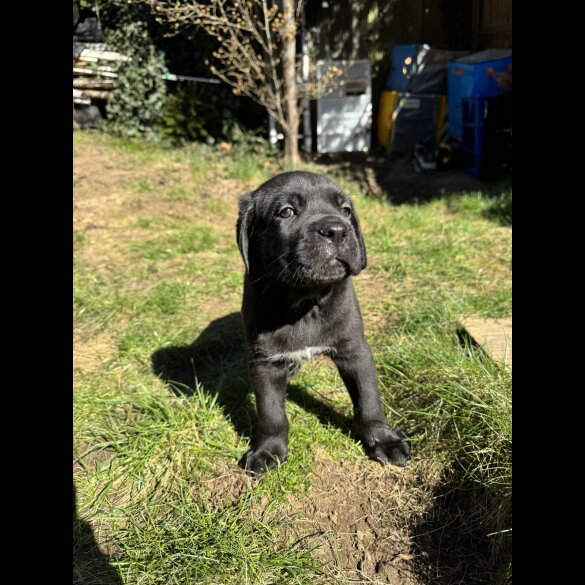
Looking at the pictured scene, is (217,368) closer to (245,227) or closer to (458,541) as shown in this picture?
(245,227)

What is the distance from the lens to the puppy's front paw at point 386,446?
2.66 metres

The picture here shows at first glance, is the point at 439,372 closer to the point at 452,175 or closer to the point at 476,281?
the point at 476,281

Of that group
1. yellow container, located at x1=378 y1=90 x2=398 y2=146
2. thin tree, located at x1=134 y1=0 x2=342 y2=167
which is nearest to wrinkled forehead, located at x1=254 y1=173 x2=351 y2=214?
thin tree, located at x1=134 y1=0 x2=342 y2=167

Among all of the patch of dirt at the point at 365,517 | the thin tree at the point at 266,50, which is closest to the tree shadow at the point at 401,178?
the thin tree at the point at 266,50

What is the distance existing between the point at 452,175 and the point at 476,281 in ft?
13.7

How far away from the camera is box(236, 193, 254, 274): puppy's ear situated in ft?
8.90

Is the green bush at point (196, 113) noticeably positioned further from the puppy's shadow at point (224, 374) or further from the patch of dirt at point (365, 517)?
the patch of dirt at point (365, 517)

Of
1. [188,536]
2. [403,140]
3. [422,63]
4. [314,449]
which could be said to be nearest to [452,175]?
[403,140]

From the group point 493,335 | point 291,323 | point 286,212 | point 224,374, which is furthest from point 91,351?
point 493,335

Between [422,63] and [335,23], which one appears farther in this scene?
[335,23]

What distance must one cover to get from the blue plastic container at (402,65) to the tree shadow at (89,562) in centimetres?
920
